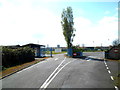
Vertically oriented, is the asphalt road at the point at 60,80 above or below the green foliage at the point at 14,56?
below

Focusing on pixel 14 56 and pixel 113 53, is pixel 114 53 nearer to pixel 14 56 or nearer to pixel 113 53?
pixel 113 53

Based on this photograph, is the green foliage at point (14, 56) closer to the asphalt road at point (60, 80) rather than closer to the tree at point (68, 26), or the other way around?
the asphalt road at point (60, 80)

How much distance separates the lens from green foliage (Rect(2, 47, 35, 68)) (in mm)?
17848

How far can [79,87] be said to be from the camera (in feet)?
30.8

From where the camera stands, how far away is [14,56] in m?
19.9

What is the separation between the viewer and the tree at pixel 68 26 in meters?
37.6

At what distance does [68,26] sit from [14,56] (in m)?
21.7

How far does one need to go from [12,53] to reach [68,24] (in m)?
22.3

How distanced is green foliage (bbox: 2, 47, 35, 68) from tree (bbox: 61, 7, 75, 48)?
15347 mm

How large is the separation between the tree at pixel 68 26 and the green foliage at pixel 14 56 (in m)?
15.3

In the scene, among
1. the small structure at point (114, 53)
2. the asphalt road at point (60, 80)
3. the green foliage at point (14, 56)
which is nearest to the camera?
the asphalt road at point (60, 80)

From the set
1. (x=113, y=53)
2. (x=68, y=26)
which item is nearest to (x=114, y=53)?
(x=113, y=53)

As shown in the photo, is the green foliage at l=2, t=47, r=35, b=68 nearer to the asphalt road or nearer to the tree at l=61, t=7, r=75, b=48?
the asphalt road

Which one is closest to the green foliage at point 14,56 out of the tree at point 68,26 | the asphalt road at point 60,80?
the asphalt road at point 60,80
